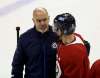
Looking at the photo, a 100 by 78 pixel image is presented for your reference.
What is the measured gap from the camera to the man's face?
2.24 meters

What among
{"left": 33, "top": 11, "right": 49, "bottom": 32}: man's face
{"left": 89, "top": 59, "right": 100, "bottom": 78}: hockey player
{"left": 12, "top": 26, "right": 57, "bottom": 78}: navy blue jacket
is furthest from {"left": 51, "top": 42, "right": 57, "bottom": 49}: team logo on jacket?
{"left": 89, "top": 59, "right": 100, "bottom": 78}: hockey player

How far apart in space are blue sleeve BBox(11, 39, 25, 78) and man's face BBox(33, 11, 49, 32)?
0.17 m

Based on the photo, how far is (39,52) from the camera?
7.47ft

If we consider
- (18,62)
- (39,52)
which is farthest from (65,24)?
(18,62)

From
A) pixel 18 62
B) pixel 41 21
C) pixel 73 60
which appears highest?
pixel 41 21

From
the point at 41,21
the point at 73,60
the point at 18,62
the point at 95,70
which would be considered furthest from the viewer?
the point at 18,62

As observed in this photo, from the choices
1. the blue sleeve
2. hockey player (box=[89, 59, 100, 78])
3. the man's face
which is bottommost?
the blue sleeve

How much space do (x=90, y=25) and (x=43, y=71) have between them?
1.27 meters

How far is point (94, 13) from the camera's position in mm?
3402

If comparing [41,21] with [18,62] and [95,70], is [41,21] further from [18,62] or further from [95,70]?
[95,70]

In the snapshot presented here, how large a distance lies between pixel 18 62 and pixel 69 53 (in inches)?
18.8

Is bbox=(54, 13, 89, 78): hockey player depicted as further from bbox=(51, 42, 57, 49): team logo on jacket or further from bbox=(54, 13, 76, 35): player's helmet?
bbox=(51, 42, 57, 49): team logo on jacket

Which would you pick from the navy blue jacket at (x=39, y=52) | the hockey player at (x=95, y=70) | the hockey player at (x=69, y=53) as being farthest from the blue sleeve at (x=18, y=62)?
the hockey player at (x=95, y=70)

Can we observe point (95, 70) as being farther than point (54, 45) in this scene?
No
